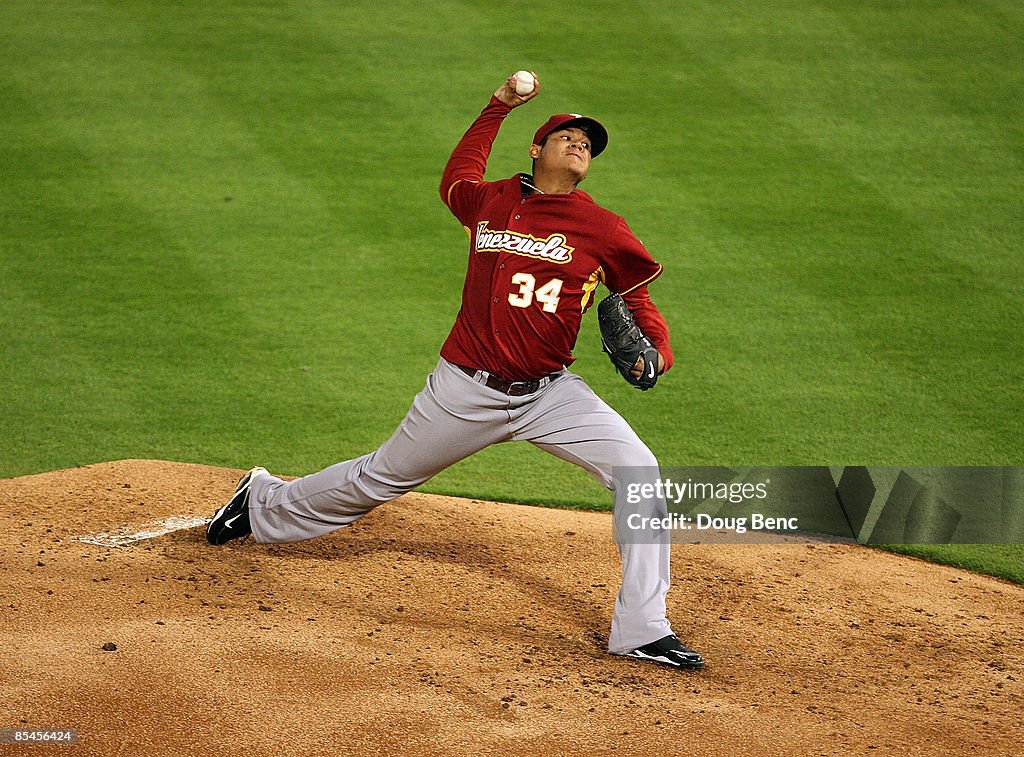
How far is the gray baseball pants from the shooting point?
13.5 feet

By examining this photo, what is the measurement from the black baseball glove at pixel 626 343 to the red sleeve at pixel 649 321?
0.06 meters

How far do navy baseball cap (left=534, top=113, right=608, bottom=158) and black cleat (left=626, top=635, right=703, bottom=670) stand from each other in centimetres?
172

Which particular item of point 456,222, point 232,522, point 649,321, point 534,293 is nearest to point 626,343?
point 649,321

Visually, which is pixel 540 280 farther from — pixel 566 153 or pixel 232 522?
pixel 232 522

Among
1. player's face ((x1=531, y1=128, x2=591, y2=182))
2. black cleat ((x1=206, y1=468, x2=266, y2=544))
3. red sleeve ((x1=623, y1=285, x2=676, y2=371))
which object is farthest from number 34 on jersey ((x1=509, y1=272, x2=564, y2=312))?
black cleat ((x1=206, y1=468, x2=266, y2=544))

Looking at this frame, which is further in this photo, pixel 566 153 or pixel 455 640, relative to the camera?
pixel 566 153

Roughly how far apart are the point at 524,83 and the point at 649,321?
103cm

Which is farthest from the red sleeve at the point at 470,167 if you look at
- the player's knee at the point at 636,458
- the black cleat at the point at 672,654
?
the black cleat at the point at 672,654

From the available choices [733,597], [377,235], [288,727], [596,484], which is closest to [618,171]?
[377,235]

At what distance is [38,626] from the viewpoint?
13.4 ft

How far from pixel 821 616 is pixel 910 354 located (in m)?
2.87

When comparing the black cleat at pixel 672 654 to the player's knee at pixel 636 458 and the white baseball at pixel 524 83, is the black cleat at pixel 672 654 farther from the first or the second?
the white baseball at pixel 524 83

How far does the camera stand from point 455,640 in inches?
166

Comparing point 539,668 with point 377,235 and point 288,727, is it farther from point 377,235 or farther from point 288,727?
point 377,235
